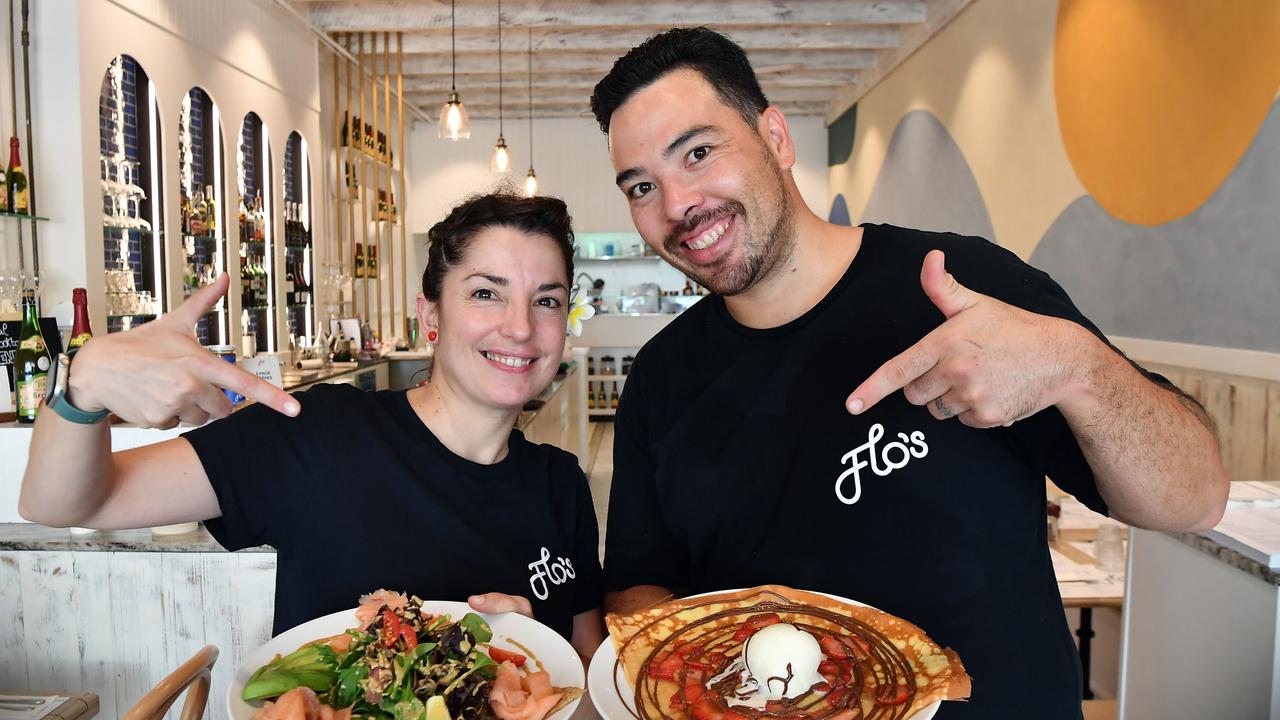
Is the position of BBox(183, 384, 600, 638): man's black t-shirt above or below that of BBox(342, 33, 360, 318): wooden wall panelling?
below

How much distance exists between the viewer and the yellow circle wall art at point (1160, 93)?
331 centimetres

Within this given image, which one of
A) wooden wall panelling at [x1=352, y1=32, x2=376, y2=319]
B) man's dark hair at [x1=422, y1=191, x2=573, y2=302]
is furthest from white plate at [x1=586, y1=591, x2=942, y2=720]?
wooden wall panelling at [x1=352, y1=32, x2=376, y2=319]

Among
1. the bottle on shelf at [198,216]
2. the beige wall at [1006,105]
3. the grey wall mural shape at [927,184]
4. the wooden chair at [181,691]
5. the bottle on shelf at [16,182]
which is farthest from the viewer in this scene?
the grey wall mural shape at [927,184]

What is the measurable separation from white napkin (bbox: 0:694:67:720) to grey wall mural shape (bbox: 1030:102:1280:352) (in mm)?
3865

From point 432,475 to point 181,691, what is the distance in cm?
49

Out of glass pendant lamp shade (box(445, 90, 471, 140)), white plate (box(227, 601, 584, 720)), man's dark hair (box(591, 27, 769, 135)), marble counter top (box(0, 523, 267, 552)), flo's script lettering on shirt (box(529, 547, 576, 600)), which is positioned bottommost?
marble counter top (box(0, 523, 267, 552))

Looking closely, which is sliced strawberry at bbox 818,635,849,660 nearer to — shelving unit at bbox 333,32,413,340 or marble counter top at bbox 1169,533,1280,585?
marble counter top at bbox 1169,533,1280,585

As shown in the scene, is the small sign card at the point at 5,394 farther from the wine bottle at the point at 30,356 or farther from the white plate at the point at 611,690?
the white plate at the point at 611,690

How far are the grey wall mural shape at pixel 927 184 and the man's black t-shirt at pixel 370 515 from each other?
16.7 ft

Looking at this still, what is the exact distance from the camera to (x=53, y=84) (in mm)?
4176

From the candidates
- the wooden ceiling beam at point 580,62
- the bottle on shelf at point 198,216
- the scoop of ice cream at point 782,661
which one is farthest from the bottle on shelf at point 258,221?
the scoop of ice cream at point 782,661

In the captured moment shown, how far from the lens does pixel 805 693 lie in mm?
900

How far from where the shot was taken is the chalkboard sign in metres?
3.06

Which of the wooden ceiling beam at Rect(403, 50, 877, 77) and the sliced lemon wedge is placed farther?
the wooden ceiling beam at Rect(403, 50, 877, 77)
